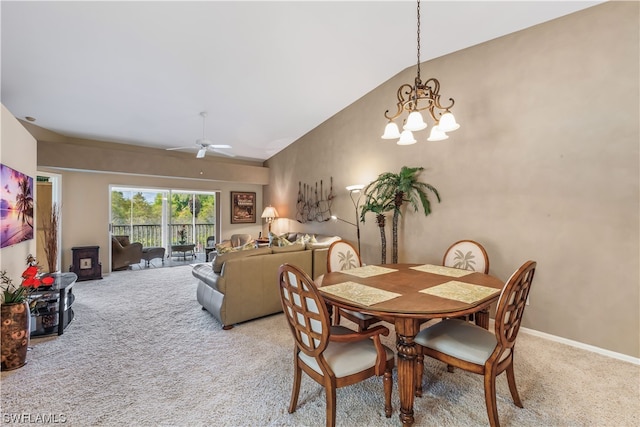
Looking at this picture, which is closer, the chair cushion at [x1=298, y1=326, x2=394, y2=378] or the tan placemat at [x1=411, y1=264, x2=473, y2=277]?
the chair cushion at [x1=298, y1=326, x2=394, y2=378]

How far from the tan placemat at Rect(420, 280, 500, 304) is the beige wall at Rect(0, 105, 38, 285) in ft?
13.2

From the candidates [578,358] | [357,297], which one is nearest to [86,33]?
[357,297]

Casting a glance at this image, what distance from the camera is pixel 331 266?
9.79 feet

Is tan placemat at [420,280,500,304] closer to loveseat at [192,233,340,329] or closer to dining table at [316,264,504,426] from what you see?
dining table at [316,264,504,426]

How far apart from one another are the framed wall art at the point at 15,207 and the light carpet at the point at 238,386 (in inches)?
45.4

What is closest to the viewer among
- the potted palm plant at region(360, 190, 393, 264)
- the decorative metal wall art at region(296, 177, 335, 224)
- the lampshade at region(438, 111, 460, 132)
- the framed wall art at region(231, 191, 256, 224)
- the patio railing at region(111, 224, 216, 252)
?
the lampshade at region(438, 111, 460, 132)

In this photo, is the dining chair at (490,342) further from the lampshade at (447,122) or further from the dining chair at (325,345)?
the lampshade at (447,122)

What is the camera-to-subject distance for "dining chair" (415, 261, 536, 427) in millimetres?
1616

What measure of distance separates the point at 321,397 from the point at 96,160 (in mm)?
5960

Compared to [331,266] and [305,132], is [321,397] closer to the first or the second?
[331,266]

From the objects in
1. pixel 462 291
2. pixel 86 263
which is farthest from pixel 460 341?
pixel 86 263

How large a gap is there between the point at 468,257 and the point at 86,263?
6575mm

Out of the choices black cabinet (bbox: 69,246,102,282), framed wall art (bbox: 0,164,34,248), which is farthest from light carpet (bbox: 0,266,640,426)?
black cabinet (bbox: 69,246,102,282)
